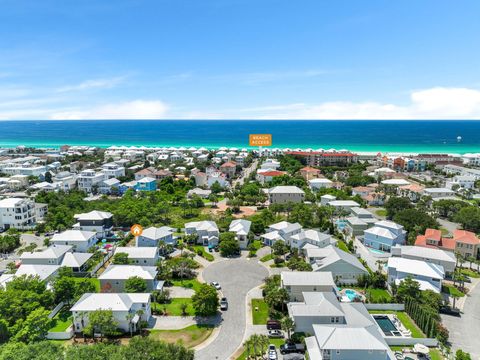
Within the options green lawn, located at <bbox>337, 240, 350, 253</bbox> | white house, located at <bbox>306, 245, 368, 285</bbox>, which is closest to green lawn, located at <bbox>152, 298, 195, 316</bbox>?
white house, located at <bbox>306, 245, 368, 285</bbox>

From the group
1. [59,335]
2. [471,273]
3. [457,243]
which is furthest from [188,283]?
[457,243]

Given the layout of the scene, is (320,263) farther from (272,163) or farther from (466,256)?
(272,163)

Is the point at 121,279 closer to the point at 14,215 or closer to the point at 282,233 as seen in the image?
the point at 282,233

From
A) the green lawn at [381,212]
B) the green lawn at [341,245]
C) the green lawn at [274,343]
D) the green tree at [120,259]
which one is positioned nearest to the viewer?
the green lawn at [274,343]

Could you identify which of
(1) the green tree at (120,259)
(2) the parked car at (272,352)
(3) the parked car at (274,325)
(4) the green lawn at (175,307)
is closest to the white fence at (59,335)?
(4) the green lawn at (175,307)

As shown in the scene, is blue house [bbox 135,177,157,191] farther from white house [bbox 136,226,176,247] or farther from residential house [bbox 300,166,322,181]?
residential house [bbox 300,166,322,181]

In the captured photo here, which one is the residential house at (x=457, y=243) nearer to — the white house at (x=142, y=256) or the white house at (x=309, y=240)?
the white house at (x=309, y=240)
